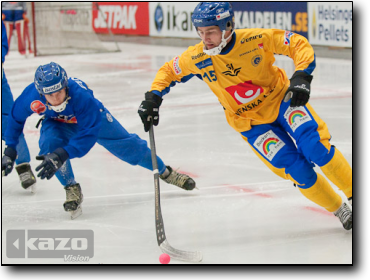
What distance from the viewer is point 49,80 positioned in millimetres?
3748

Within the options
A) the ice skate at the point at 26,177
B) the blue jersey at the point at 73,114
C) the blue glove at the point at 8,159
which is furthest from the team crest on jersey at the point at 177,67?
the ice skate at the point at 26,177

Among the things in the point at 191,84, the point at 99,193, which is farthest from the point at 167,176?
the point at 191,84

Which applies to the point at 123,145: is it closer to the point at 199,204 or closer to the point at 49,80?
the point at 199,204

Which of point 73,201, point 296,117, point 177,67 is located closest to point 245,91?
point 296,117

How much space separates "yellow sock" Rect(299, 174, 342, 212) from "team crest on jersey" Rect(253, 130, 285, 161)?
287 mm

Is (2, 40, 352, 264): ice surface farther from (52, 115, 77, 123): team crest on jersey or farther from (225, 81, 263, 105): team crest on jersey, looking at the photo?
(225, 81, 263, 105): team crest on jersey

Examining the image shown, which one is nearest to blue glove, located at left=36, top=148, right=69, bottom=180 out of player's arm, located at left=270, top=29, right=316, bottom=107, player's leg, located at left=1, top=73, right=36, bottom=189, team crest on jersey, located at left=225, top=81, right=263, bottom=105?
player's leg, located at left=1, top=73, right=36, bottom=189

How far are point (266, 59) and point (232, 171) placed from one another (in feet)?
5.42

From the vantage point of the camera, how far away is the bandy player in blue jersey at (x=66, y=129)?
379 cm

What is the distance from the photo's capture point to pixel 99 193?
4.65 meters

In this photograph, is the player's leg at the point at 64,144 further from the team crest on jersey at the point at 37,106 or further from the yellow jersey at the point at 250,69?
the yellow jersey at the point at 250,69

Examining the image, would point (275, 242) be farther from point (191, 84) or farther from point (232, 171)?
point (191, 84)

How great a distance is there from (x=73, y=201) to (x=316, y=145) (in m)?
1.68

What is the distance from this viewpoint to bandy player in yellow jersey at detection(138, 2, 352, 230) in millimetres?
3344
